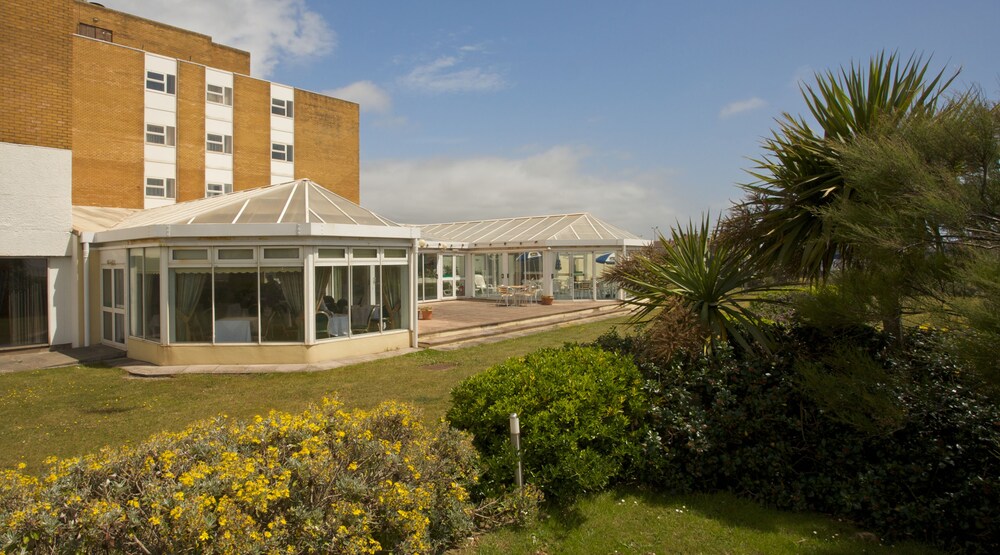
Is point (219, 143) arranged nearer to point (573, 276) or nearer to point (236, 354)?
point (573, 276)

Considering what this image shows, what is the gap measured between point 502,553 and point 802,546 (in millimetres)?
2124

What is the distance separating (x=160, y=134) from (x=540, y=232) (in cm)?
1919

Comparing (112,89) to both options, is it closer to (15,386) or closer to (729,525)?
(15,386)

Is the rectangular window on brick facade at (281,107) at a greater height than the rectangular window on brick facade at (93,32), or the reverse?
the rectangular window on brick facade at (93,32)

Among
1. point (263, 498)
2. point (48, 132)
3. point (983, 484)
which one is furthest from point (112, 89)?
point (983, 484)

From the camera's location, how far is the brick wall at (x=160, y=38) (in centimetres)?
3077

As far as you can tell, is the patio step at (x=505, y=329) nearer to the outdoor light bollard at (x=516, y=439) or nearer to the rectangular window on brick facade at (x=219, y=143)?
the outdoor light bollard at (x=516, y=439)

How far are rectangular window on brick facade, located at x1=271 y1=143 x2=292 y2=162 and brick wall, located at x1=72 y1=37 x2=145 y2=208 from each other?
22.7 ft

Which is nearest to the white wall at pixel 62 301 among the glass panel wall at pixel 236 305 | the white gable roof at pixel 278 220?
the white gable roof at pixel 278 220

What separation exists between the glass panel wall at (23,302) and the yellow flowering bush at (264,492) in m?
12.9

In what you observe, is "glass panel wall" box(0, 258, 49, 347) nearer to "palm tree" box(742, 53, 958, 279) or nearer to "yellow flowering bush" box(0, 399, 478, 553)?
"yellow flowering bush" box(0, 399, 478, 553)

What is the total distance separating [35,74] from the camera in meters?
13.3

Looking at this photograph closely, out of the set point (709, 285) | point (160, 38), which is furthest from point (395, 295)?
point (160, 38)

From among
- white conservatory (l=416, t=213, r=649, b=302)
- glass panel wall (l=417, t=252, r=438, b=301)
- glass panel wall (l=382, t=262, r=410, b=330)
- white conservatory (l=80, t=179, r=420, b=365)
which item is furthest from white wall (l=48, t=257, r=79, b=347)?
glass panel wall (l=417, t=252, r=438, b=301)
